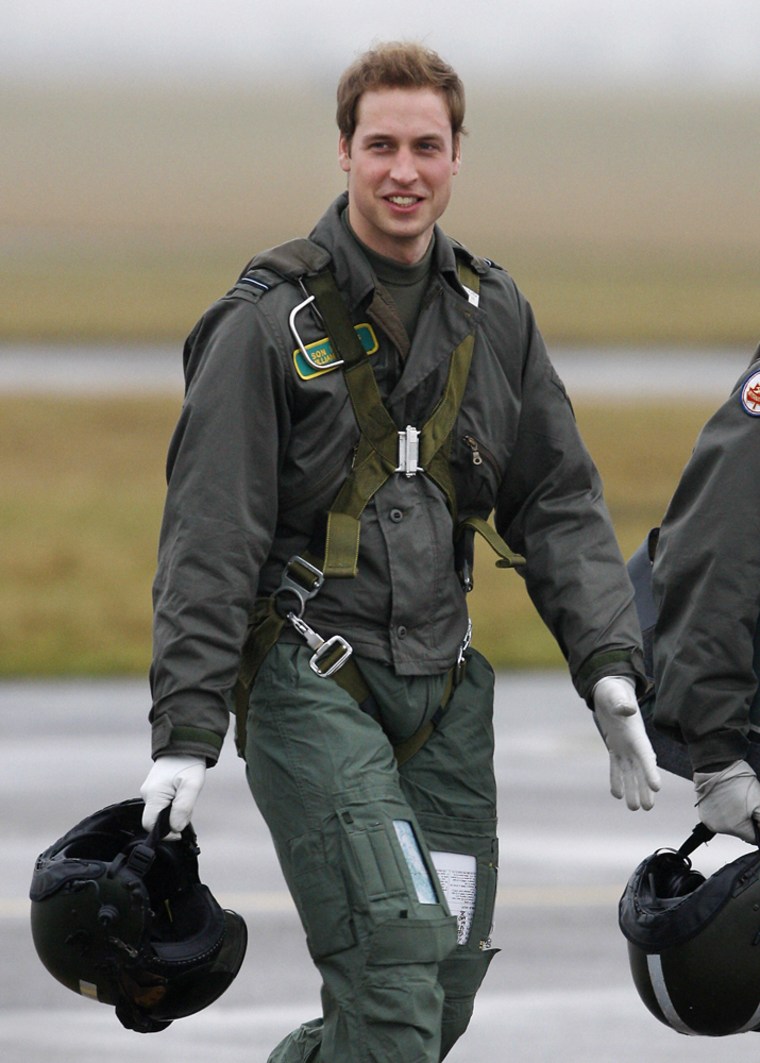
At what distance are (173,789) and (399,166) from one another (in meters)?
1.31

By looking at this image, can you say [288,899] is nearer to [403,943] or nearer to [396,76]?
[403,943]

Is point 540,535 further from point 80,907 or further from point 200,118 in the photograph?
point 200,118

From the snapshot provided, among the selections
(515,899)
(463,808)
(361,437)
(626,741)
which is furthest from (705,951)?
(515,899)

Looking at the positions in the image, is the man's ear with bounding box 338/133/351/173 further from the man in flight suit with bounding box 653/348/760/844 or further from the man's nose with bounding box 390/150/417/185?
the man in flight suit with bounding box 653/348/760/844

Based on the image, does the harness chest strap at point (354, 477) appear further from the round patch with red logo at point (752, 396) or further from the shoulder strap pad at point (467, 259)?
the round patch with red logo at point (752, 396)

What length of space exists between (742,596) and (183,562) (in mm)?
1099

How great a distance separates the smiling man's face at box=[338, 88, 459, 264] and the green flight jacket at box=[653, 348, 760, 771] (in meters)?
0.72

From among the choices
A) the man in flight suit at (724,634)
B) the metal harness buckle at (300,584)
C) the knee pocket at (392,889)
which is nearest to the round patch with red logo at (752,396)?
the man in flight suit at (724,634)

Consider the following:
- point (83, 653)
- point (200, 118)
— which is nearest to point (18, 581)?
point (83, 653)

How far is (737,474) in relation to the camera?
4277 mm

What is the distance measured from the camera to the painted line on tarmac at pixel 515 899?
22.3 feet

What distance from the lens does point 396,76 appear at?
14.2 feet

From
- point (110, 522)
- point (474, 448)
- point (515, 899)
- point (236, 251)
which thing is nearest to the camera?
point (474, 448)

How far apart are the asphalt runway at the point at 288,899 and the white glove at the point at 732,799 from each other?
139 cm
